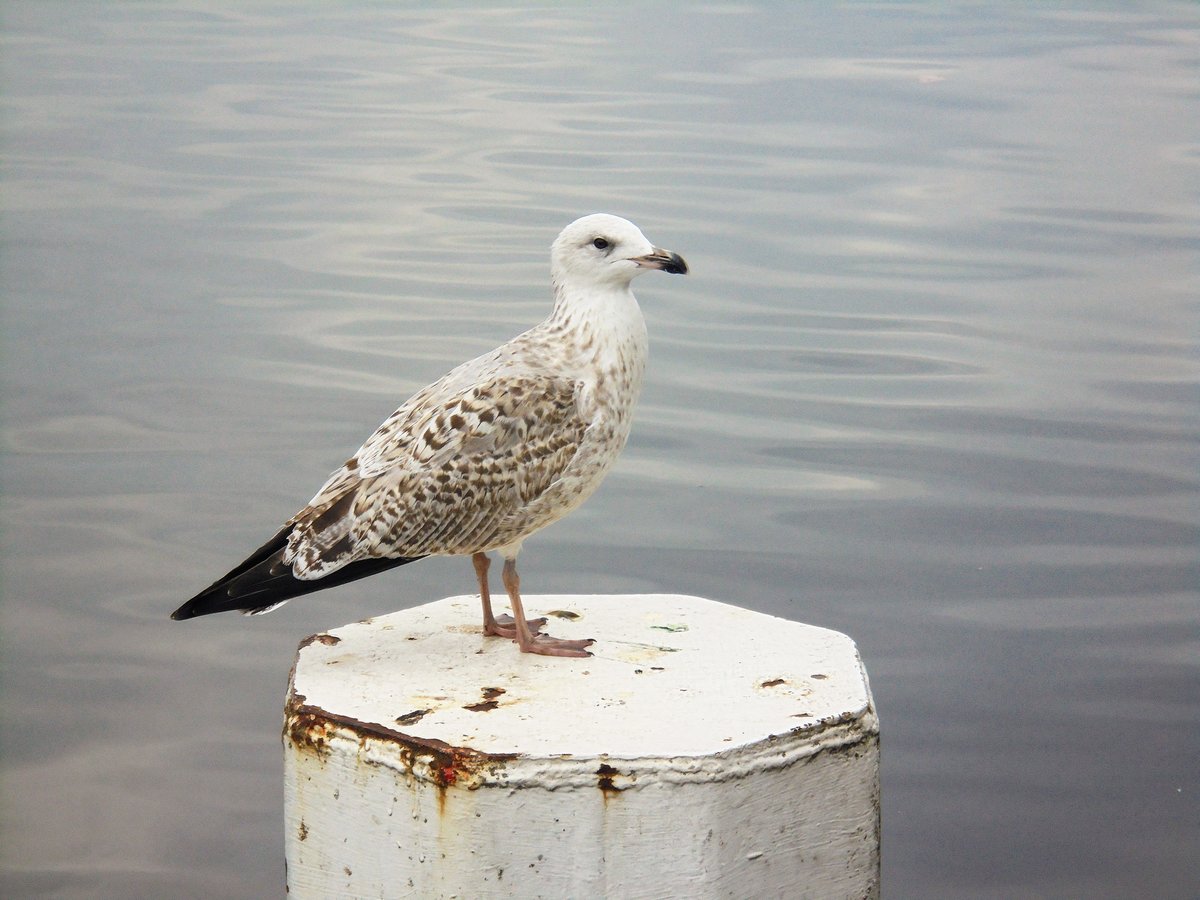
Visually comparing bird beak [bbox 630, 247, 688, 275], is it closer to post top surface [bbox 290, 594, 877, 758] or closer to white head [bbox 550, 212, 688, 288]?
white head [bbox 550, 212, 688, 288]

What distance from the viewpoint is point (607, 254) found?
4.11m

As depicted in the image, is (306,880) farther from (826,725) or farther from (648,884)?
(826,725)

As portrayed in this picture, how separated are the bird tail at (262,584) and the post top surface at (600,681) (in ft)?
0.69

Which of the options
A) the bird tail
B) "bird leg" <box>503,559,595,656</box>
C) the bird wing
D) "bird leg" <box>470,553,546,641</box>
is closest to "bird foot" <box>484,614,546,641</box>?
"bird leg" <box>470,553,546,641</box>

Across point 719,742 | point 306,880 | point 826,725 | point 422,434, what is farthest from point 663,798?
point 422,434

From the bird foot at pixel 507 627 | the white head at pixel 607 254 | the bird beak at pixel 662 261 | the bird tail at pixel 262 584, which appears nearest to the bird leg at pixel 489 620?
the bird foot at pixel 507 627

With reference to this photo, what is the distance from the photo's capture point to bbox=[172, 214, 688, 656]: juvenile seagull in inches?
157

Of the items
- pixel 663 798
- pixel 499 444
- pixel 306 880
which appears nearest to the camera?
pixel 663 798

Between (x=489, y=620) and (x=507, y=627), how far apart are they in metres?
0.07

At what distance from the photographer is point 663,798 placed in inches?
133

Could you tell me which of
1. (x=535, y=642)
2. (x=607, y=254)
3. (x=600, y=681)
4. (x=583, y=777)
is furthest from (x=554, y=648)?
(x=607, y=254)

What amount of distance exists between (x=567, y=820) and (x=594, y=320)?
4.60ft

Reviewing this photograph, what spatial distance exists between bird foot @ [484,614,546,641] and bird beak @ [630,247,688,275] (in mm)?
1074

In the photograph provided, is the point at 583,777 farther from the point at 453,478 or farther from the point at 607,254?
the point at 607,254
